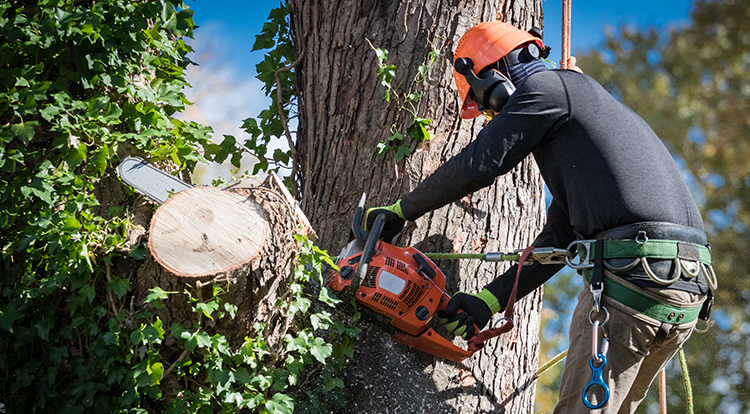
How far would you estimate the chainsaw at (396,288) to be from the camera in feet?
7.89

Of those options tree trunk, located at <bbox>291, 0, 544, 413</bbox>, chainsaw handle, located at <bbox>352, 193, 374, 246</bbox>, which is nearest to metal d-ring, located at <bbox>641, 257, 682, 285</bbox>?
tree trunk, located at <bbox>291, 0, 544, 413</bbox>

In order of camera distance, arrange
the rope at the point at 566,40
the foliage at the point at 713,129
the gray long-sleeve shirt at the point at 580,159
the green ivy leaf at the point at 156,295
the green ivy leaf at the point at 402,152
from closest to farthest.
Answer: the green ivy leaf at the point at 156,295
the gray long-sleeve shirt at the point at 580,159
the green ivy leaf at the point at 402,152
the rope at the point at 566,40
the foliage at the point at 713,129

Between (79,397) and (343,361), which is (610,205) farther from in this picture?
(79,397)

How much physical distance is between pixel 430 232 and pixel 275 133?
1426 millimetres

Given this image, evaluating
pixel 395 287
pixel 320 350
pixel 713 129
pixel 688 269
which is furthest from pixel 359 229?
pixel 713 129

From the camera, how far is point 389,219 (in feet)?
8.24

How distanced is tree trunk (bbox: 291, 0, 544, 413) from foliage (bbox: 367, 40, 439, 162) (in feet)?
0.10

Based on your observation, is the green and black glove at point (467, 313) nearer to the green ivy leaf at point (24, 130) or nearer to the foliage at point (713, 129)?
the green ivy leaf at point (24, 130)

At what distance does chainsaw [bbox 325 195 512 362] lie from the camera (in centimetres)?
241

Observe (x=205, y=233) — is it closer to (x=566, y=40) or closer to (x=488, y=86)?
(x=488, y=86)

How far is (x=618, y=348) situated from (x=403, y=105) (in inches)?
61.3

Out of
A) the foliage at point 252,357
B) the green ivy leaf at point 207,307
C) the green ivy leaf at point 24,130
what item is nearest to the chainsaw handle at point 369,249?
the foliage at point 252,357

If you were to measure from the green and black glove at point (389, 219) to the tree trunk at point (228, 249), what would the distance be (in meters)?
0.50

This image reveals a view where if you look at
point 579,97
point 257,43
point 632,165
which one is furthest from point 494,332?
point 257,43
